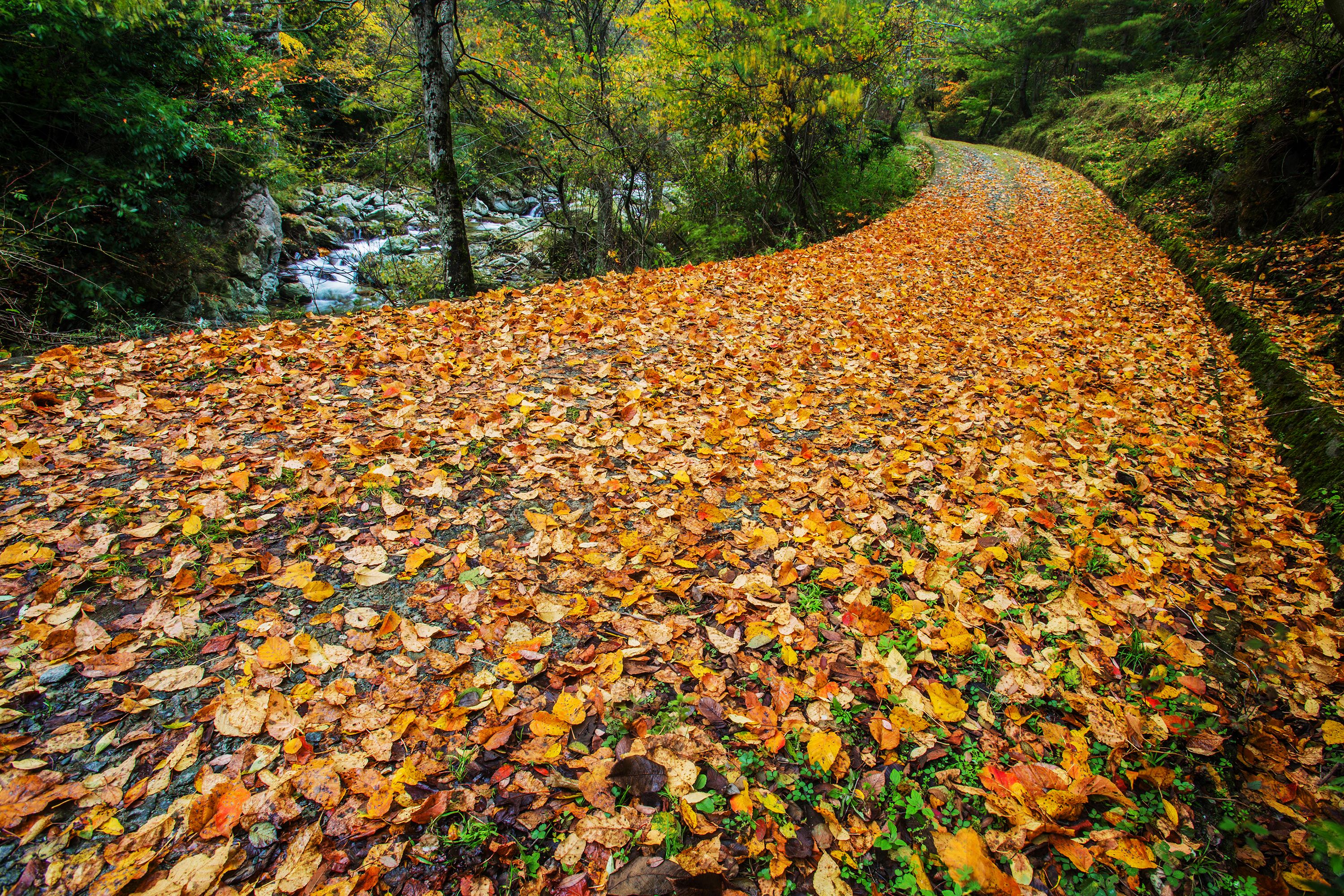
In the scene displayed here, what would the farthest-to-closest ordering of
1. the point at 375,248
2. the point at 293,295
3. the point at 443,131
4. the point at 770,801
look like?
the point at 375,248 < the point at 293,295 < the point at 443,131 < the point at 770,801

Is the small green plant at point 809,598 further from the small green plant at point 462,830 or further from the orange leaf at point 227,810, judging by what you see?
the orange leaf at point 227,810

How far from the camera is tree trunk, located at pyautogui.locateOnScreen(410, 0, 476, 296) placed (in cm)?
509

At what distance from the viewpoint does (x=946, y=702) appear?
1778mm

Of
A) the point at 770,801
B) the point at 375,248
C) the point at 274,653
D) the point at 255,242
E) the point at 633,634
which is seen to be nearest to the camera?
the point at 770,801

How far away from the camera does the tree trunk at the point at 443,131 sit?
5.09 m

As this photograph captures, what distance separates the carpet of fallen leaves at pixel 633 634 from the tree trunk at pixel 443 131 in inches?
96.5

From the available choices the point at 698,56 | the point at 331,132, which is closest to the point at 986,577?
the point at 698,56

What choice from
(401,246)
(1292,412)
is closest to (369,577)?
(1292,412)

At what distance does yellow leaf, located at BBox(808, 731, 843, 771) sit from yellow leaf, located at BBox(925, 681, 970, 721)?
375 mm

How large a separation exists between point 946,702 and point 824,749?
1.60 ft

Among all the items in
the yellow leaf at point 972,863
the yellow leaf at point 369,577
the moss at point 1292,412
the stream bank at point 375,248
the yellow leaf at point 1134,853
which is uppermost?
the stream bank at point 375,248

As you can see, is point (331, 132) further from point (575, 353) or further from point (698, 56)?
point (575, 353)

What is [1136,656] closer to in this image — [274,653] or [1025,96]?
[274,653]

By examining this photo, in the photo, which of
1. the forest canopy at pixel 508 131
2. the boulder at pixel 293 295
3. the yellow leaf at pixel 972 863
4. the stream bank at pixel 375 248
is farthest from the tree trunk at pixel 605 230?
the yellow leaf at pixel 972 863
